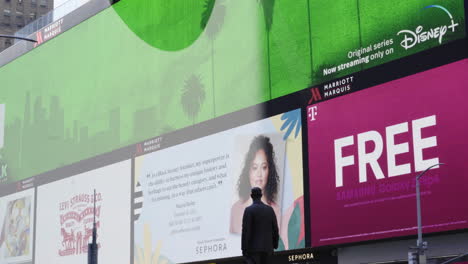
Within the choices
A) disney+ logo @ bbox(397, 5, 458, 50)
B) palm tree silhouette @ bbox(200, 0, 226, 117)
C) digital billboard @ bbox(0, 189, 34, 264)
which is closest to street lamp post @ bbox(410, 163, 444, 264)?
disney+ logo @ bbox(397, 5, 458, 50)

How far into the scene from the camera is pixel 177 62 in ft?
130

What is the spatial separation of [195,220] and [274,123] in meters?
6.05

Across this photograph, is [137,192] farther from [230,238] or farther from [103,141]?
[230,238]

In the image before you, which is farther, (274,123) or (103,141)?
(103,141)

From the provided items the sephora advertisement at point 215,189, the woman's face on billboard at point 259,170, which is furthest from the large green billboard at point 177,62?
the woman's face on billboard at point 259,170

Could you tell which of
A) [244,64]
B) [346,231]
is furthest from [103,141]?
[346,231]

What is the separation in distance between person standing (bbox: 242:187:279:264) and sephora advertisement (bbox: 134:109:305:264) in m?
20.2

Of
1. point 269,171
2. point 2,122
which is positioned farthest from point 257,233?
point 2,122

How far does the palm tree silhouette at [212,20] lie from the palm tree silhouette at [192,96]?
90cm

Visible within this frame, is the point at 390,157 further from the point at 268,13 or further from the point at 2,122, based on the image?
the point at 2,122

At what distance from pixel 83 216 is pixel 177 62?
10.3 m

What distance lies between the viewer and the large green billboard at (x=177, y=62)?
1186 inches

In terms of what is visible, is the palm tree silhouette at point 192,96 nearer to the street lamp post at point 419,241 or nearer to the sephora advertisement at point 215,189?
the sephora advertisement at point 215,189

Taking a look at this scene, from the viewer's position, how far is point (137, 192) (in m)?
40.8
